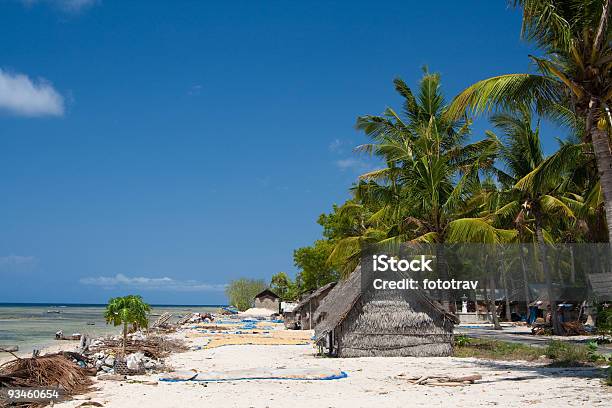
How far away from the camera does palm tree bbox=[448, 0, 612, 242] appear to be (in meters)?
11.4

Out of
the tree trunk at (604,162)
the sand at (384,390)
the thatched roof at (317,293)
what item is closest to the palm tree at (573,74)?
the tree trunk at (604,162)

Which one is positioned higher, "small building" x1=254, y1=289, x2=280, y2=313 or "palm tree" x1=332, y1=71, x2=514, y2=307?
"palm tree" x1=332, y1=71, x2=514, y2=307

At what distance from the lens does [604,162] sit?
1163 cm

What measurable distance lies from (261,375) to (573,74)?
32.5 feet

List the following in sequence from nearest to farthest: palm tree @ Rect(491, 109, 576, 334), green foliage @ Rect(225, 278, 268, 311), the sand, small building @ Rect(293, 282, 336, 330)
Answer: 1. the sand
2. palm tree @ Rect(491, 109, 576, 334)
3. small building @ Rect(293, 282, 336, 330)
4. green foliage @ Rect(225, 278, 268, 311)

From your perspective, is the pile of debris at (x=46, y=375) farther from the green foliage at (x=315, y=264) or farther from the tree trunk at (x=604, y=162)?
the green foliage at (x=315, y=264)

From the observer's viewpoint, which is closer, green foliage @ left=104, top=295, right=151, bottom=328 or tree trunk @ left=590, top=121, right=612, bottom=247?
tree trunk @ left=590, top=121, right=612, bottom=247

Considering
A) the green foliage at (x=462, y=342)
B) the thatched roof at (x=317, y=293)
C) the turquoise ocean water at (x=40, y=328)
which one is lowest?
the turquoise ocean water at (x=40, y=328)

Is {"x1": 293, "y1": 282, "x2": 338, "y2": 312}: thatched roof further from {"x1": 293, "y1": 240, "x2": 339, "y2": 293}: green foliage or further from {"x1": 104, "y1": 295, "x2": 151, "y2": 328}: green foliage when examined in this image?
{"x1": 104, "y1": 295, "x2": 151, "y2": 328}: green foliage

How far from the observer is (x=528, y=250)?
4009cm

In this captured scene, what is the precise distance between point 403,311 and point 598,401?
30.7 ft

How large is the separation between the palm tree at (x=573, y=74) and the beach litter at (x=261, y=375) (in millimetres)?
7045

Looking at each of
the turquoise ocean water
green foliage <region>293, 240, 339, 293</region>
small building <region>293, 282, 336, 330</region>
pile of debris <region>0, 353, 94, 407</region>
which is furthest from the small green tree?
green foliage <region>293, 240, 339, 293</region>

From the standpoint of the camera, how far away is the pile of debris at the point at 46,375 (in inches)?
465
